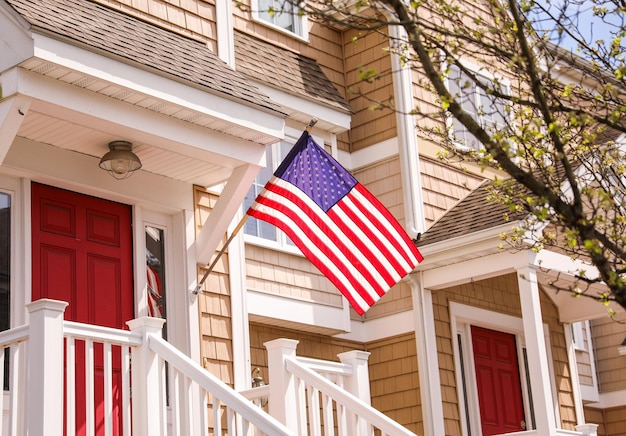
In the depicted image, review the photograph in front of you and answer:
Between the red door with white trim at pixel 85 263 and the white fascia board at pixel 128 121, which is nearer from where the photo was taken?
the white fascia board at pixel 128 121

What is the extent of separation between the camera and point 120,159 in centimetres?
866

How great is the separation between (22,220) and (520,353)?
7595mm

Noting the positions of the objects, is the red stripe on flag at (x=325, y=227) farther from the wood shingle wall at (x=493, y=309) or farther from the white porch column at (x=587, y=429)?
the white porch column at (x=587, y=429)

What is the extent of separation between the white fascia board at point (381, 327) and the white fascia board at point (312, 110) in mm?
2257

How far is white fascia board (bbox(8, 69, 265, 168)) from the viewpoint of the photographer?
7.66m

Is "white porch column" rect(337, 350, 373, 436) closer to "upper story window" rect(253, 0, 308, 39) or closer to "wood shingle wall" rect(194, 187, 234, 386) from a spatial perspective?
"wood shingle wall" rect(194, 187, 234, 386)

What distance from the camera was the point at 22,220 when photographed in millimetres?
8445

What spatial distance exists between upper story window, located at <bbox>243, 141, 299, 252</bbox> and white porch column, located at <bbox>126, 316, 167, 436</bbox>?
12.6ft

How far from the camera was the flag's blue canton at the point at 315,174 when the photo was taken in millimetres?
9039

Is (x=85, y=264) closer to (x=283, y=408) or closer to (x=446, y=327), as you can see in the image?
(x=283, y=408)

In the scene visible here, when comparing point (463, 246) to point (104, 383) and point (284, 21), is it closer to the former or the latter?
point (284, 21)

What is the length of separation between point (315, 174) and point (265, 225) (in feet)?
8.38

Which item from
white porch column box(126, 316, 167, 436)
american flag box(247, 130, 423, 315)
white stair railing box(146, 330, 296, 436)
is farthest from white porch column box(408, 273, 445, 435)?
white porch column box(126, 316, 167, 436)

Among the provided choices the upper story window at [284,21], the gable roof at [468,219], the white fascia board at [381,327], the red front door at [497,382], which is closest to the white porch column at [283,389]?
the white fascia board at [381,327]
